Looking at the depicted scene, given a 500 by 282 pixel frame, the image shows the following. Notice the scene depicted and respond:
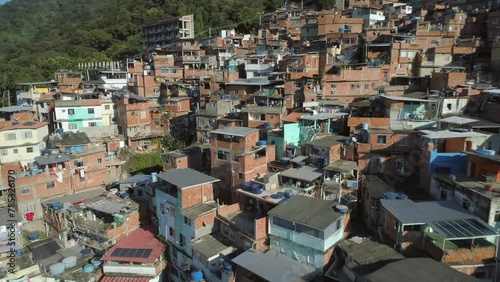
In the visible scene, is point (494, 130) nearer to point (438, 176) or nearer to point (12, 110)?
point (438, 176)

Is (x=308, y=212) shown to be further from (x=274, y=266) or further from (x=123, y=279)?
(x=123, y=279)

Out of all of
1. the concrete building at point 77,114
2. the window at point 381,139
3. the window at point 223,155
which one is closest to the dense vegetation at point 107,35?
the concrete building at point 77,114

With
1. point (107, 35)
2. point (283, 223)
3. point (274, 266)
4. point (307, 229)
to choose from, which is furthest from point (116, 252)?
point (107, 35)

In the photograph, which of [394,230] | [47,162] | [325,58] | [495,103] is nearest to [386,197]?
[394,230]

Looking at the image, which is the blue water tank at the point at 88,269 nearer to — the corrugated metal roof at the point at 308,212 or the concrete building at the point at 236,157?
the concrete building at the point at 236,157

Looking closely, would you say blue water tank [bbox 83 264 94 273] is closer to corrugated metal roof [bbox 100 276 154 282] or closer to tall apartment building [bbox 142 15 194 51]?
corrugated metal roof [bbox 100 276 154 282]

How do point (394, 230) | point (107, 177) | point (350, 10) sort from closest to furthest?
point (394, 230)
point (107, 177)
point (350, 10)
